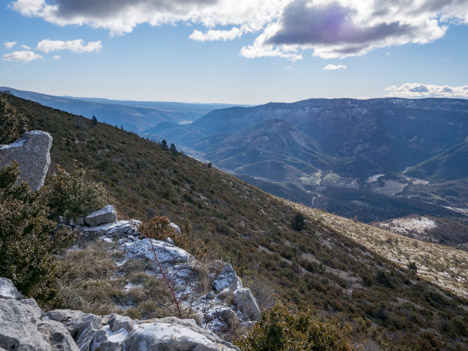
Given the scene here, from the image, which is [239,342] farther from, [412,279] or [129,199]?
[412,279]

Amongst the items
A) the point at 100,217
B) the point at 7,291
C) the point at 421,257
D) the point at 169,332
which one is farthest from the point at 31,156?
the point at 421,257

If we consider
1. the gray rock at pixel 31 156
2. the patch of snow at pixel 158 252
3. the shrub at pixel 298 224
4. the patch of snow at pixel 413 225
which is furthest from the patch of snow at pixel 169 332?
the patch of snow at pixel 413 225

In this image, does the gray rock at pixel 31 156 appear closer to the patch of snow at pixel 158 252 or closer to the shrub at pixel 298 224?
the patch of snow at pixel 158 252

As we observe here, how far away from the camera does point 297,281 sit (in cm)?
1603

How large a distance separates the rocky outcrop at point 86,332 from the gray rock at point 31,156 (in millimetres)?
8677

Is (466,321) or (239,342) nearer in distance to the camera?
(239,342)

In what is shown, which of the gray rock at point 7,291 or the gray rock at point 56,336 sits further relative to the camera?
the gray rock at point 7,291

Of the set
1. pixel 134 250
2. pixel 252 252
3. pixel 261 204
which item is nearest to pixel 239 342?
pixel 134 250

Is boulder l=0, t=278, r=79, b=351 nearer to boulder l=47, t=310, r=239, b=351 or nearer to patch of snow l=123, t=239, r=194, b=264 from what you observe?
boulder l=47, t=310, r=239, b=351

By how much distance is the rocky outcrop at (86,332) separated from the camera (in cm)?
309

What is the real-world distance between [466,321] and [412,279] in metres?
7.10

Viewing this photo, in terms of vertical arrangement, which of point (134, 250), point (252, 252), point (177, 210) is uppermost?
point (134, 250)

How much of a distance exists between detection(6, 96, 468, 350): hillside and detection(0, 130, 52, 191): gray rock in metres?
4.02

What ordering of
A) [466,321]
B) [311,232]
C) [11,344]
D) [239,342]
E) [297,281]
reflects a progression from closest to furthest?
1. [11,344]
2. [239,342]
3. [297,281]
4. [466,321]
5. [311,232]
